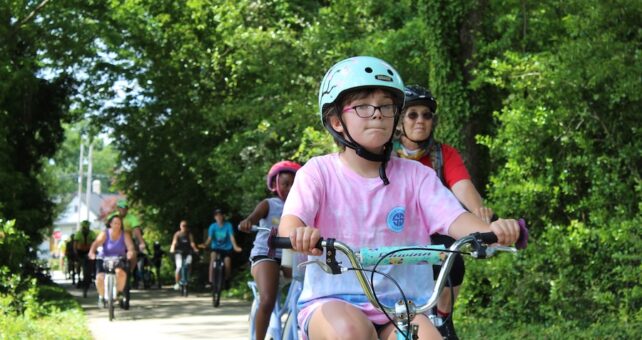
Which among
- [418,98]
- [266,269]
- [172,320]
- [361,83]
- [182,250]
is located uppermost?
[418,98]

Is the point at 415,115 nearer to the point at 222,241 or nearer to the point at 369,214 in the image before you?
the point at 369,214

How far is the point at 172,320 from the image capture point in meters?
16.2

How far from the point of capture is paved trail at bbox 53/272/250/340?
13.6 meters

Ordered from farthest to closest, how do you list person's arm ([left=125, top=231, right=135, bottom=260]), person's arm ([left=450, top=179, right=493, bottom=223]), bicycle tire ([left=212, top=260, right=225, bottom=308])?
bicycle tire ([left=212, top=260, right=225, bottom=308]) < person's arm ([left=125, top=231, right=135, bottom=260]) < person's arm ([left=450, top=179, right=493, bottom=223])

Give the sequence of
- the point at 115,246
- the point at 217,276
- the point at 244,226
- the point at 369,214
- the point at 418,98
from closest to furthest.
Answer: the point at 369,214 → the point at 418,98 → the point at 244,226 → the point at 115,246 → the point at 217,276

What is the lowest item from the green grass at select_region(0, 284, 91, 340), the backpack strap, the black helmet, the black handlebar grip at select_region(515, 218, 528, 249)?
the green grass at select_region(0, 284, 91, 340)

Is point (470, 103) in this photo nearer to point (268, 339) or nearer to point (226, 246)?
point (268, 339)

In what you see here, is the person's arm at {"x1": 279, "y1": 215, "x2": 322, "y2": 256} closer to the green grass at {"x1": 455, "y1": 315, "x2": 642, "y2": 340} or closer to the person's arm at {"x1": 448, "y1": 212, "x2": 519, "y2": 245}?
the person's arm at {"x1": 448, "y1": 212, "x2": 519, "y2": 245}

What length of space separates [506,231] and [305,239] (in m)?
0.82

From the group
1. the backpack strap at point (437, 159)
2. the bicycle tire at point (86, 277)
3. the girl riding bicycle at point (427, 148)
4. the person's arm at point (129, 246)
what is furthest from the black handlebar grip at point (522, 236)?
the bicycle tire at point (86, 277)

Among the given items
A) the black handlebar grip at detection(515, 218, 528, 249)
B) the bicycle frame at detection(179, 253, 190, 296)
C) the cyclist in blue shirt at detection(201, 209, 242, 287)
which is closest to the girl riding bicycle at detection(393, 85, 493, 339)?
the black handlebar grip at detection(515, 218, 528, 249)

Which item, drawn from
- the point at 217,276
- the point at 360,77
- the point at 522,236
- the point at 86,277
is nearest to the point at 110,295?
the point at 217,276

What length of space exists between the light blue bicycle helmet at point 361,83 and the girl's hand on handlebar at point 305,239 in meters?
0.74

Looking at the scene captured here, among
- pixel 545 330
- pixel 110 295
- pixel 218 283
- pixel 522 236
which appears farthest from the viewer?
pixel 218 283
